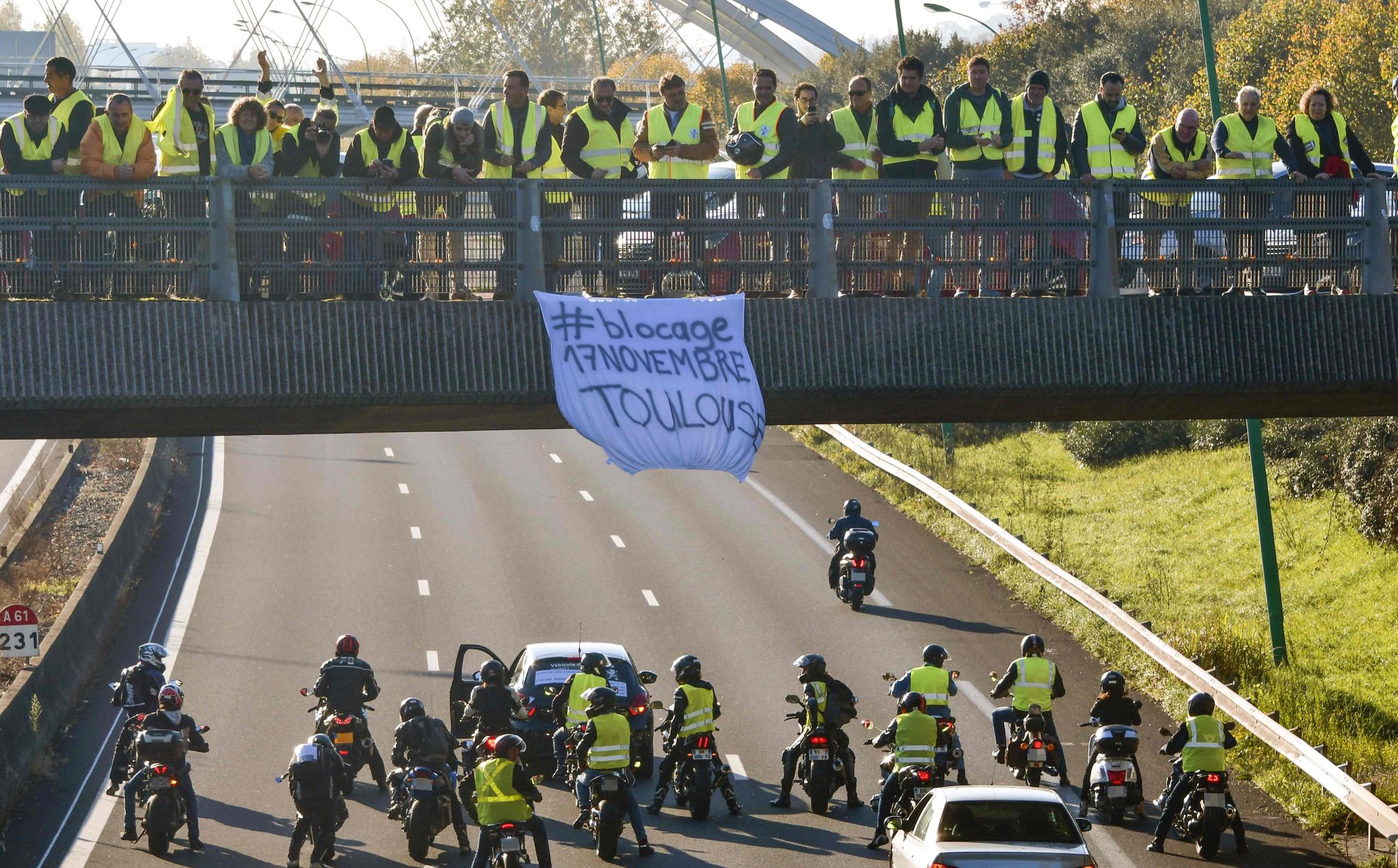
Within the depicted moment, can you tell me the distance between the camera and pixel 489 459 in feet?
135

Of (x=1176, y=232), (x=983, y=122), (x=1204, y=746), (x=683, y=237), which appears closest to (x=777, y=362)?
(x=683, y=237)

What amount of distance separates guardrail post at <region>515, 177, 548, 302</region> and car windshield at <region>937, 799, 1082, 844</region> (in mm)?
5007

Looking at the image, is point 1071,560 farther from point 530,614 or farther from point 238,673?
point 238,673

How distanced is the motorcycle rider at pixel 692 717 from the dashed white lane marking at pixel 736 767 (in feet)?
3.46

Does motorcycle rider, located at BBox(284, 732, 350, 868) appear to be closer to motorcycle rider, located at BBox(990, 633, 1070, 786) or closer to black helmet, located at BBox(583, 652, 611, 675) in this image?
black helmet, located at BBox(583, 652, 611, 675)

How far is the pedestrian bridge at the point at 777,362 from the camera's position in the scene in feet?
45.6

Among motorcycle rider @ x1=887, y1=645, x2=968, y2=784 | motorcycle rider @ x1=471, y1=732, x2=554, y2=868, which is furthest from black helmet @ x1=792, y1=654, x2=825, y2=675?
motorcycle rider @ x1=471, y1=732, x2=554, y2=868

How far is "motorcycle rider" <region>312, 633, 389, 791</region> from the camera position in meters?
18.1

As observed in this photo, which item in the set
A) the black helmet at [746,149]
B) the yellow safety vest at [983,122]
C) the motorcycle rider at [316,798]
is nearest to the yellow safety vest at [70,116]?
the motorcycle rider at [316,798]

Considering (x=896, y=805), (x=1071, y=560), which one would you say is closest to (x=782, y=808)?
(x=896, y=805)

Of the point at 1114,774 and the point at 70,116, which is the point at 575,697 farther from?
the point at 70,116

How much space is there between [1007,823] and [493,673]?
19.0ft

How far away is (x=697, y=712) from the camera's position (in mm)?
17531

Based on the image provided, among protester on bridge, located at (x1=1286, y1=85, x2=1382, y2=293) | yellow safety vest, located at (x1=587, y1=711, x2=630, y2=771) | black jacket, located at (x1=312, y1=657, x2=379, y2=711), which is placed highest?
protester on bridge, located at (x1=1286, y1=85, x2=1382, y2=293)
